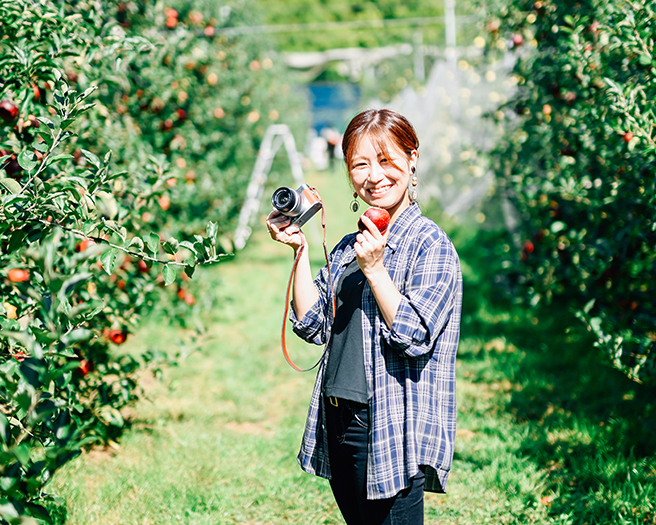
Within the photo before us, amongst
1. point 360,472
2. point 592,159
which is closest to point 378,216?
point 360,472

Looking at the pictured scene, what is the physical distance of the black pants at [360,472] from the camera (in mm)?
1450

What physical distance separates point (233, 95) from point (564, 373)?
13.8 feet

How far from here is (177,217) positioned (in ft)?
15.7

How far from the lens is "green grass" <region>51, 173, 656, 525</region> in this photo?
2365 mm

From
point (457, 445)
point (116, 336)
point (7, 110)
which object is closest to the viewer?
point (7, 110)

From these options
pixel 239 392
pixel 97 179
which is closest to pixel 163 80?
pixel 239 392

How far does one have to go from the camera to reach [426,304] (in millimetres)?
1382

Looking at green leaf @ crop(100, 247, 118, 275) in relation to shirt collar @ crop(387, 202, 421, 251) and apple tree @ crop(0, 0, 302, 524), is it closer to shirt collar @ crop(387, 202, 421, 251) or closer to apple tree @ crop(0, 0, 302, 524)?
apple tree @ crop(0, 0, 302, 524)

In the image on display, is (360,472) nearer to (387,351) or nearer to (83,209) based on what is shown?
(387,351)

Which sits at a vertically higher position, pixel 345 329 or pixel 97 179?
pixel 97 179

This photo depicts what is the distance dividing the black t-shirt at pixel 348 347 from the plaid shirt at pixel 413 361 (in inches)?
0.8

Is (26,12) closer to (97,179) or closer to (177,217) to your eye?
(97,179)

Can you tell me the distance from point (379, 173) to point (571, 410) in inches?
88.1

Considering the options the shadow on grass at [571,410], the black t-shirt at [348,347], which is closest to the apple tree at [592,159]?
the shadow on grass at [571,410]
